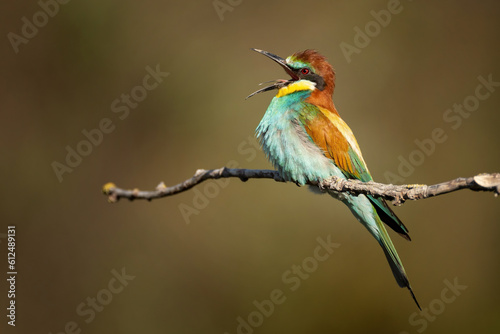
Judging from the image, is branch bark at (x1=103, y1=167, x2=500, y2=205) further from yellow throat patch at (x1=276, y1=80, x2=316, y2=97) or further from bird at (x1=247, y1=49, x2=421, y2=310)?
yellow throat patch at (x1=276, y1=80, x2=316, y2=97)

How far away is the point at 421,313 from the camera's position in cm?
319

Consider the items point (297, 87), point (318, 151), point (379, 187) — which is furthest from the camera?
point (297, 87)

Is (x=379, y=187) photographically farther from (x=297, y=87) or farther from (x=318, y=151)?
(x=297, y=87)

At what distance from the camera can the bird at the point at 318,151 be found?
1.91 metres

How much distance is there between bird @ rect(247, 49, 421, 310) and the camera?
6.26 feet

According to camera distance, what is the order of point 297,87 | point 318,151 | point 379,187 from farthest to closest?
point 297,87, point 318,151, point 379,187

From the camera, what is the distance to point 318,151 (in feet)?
6.54

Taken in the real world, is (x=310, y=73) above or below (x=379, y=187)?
above

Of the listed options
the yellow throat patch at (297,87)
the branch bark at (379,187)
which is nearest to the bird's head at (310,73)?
the yellow throat patch at (297,87)

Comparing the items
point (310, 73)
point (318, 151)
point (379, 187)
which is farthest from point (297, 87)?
point (379, 187)

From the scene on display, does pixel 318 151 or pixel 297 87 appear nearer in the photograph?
pixel 318 151

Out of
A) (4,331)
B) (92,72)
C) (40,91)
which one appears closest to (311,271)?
(4,331)

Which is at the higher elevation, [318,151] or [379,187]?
[318,151]

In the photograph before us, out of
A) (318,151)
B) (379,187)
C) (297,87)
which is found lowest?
(379,187)
